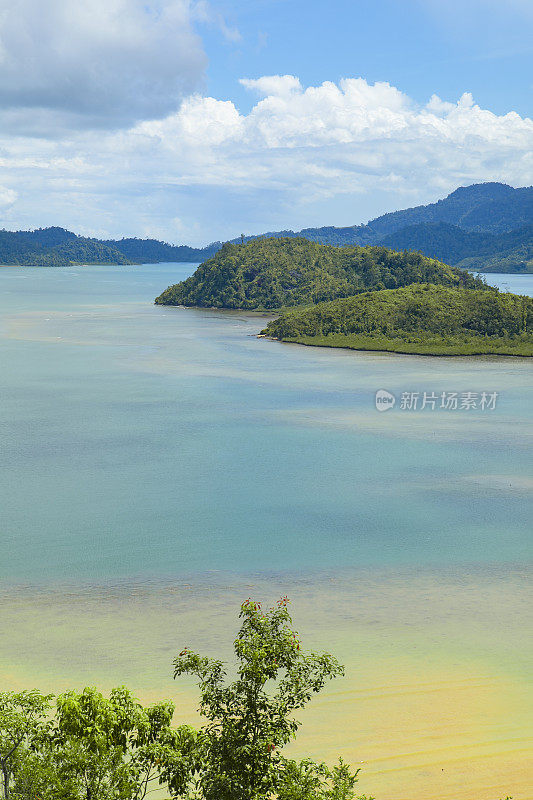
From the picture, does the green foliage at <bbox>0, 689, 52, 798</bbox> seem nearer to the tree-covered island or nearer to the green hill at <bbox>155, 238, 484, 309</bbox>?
the tree-covered island

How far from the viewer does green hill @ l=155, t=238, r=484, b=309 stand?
91875 millimetres

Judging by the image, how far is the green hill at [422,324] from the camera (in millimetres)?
58812

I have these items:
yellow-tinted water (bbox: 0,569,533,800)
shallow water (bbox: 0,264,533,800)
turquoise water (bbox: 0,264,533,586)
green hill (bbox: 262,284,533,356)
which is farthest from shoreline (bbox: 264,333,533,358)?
yellow-tinted water (bbox: 0,569,533,800)

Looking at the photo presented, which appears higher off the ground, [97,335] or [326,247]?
[326,247]

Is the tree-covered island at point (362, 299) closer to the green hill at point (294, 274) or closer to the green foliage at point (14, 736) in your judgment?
the green hill at point (294, 274)

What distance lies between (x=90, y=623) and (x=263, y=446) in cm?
1484

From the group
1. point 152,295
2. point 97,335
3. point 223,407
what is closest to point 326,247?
point 152,295

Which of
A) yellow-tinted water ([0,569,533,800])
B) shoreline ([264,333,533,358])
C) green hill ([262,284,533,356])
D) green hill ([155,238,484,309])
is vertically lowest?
yellow-tinted water ([0,569,533,800])

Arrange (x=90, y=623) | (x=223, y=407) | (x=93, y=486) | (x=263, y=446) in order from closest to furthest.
Answer: 1. (x=90, y=623)
2. (x=93, y=486)
3. (x=263, y=446)
4. (x=223, y=407)

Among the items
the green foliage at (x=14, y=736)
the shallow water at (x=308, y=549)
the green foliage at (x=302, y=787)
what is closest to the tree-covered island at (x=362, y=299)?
the shallow water at (x=308, y=549)

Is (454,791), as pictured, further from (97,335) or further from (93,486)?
(97,335)

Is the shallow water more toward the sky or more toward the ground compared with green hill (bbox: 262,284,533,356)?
more toward the ground

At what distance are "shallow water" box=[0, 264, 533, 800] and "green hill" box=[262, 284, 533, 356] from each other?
18.9 metres

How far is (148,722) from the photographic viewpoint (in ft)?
22.9
